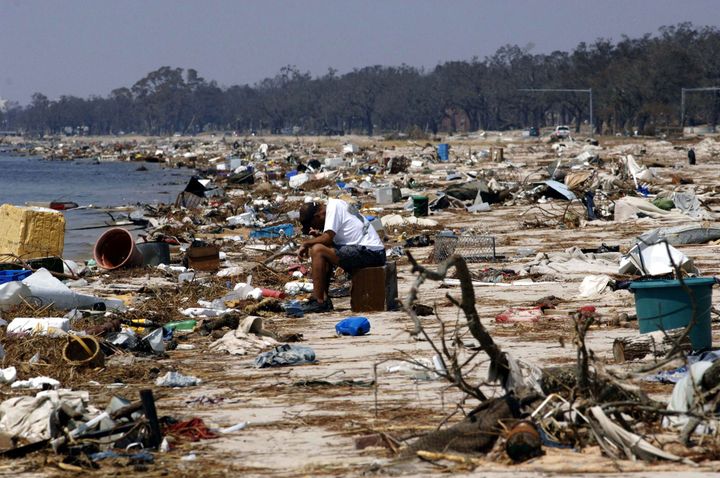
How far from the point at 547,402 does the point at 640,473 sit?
0.68 meters

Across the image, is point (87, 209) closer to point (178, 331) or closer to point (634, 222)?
point (634, 222)

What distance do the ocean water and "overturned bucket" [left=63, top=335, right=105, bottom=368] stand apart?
11.0 m

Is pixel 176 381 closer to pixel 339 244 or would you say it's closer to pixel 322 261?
pixel 322 261

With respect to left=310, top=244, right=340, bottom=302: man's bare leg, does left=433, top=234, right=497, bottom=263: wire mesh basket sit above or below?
below

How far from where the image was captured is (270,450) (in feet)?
17.5

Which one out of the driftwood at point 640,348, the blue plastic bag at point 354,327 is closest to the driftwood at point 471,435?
the driftwood at point 640,348

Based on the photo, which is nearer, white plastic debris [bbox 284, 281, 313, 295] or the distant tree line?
white plastic debris [bbox 284, 281, 313, 295]

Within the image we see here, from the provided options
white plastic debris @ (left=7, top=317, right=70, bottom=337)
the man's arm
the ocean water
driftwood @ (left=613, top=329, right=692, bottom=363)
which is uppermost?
the man's arm

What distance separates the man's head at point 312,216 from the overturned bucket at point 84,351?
2.88 metres

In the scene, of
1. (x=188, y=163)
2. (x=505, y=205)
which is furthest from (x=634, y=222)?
(x=188, y=163)

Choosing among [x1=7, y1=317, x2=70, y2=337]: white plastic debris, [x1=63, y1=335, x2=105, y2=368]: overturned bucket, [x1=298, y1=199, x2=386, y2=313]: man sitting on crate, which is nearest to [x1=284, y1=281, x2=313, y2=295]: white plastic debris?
[x1=298, y1=199, x2=386, y2=313]: man sitting on crate

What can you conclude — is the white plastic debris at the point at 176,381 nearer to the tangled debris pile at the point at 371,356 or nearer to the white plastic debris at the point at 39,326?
the tangled debris pile at the point at 371,356

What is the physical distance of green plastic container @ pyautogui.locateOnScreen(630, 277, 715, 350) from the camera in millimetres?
6867

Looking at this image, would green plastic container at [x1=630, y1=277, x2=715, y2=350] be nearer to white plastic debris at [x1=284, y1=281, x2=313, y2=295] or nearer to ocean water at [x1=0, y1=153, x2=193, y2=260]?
white plastic debris at [x1=284, y1=281, x2=313, y2=295]
